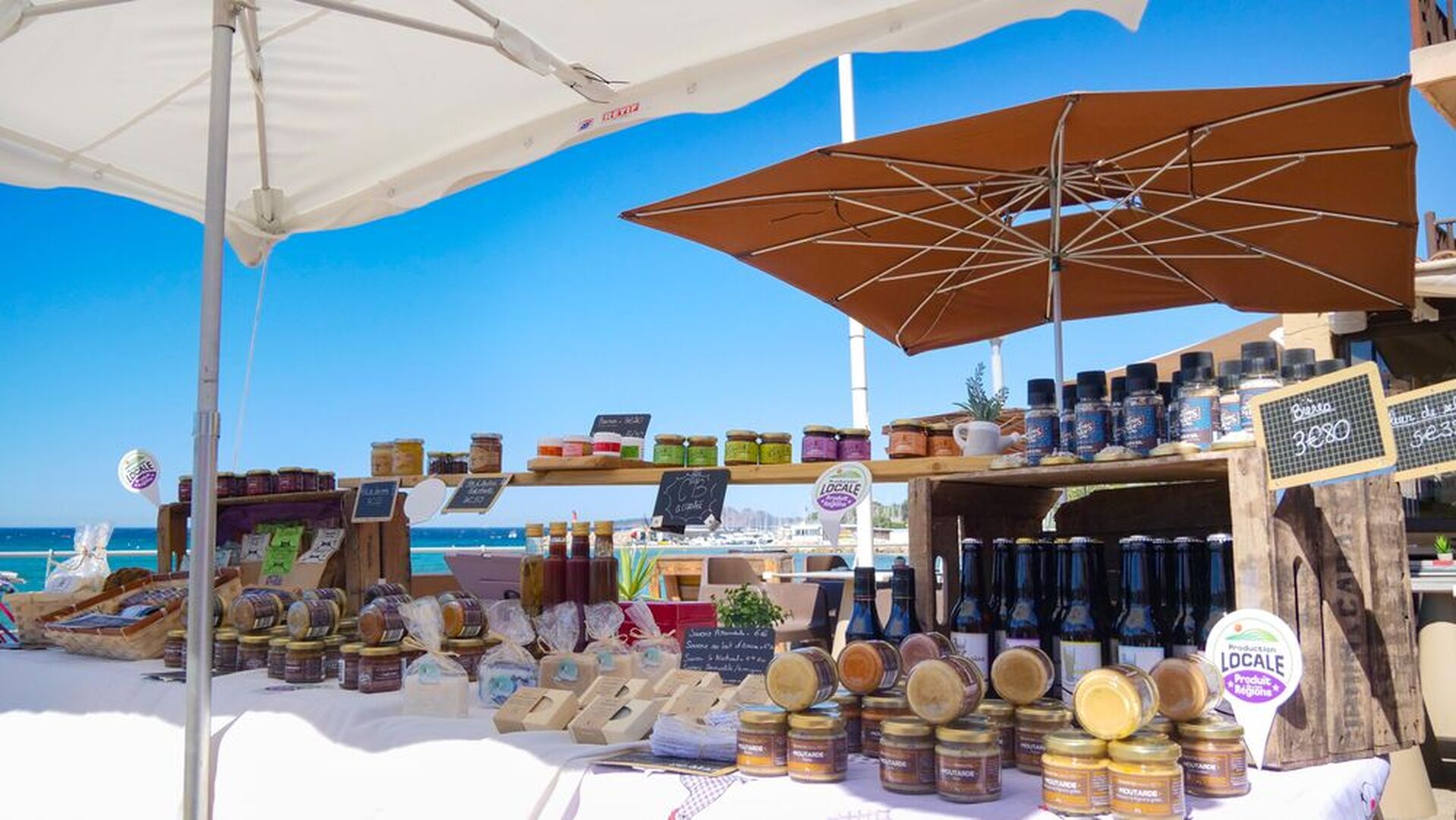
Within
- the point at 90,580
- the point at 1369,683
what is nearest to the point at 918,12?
the point at 1369,683

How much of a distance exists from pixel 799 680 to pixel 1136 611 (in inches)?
22.5

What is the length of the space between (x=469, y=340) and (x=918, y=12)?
59.2 m

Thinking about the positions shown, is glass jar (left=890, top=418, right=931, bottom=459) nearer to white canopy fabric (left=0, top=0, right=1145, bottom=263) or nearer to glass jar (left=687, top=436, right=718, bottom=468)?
glass jar (left=687, top=436, right=718, bottom=468)

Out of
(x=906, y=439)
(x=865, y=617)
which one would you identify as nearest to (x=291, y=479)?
(x=906, y=439)

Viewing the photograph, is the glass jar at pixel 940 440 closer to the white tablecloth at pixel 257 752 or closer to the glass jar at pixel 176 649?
the white tablecloth at pixel 257 752

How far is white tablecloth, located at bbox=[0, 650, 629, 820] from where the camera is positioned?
166 centimetres

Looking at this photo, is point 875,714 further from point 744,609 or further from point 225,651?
point 744,609

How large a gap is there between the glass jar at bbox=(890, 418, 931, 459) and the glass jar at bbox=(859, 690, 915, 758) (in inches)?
35.2

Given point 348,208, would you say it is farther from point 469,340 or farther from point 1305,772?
point 469,340

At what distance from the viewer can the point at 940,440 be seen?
7.98 ft

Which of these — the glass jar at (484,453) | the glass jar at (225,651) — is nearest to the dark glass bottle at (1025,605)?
the glass jar at (484,453)

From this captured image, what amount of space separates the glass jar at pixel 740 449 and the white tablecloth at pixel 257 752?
0.91 meters

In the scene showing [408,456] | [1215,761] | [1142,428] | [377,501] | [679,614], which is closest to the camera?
[1215,761]

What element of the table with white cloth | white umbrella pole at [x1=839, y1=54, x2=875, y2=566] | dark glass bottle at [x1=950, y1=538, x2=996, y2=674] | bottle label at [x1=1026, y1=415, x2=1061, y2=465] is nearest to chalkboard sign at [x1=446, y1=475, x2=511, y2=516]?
the table with white cloth
